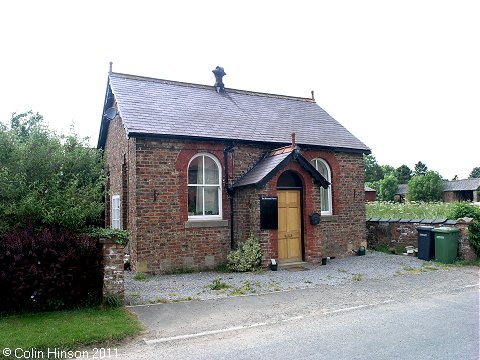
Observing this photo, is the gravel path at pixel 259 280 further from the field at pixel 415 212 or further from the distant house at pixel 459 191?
the distant house at pixel 459 191

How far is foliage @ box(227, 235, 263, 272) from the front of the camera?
1153cm

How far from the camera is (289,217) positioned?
12758 mm

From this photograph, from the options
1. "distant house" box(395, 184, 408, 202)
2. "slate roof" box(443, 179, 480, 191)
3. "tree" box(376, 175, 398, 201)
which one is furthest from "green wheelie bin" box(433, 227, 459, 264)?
"tree" box(376, 175, 398, 201)

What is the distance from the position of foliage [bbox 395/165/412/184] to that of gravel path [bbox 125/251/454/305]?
8160 centimetres

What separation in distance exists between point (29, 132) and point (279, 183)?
752 cm

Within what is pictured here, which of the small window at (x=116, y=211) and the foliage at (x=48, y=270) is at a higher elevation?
the small window at (x=116, y=211)

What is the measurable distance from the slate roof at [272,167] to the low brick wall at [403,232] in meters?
4.61

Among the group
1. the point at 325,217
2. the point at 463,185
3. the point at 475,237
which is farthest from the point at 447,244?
the point at 463,185

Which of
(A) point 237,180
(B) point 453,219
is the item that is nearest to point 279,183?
(A) point 237,180

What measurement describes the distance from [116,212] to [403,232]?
11.7 m

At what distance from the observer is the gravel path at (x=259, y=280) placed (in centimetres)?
871

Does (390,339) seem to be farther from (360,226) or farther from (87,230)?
(360,226)

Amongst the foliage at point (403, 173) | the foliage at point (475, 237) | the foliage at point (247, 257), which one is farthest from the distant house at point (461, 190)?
the foliage at point (247, 257)

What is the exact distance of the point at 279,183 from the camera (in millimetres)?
12570
